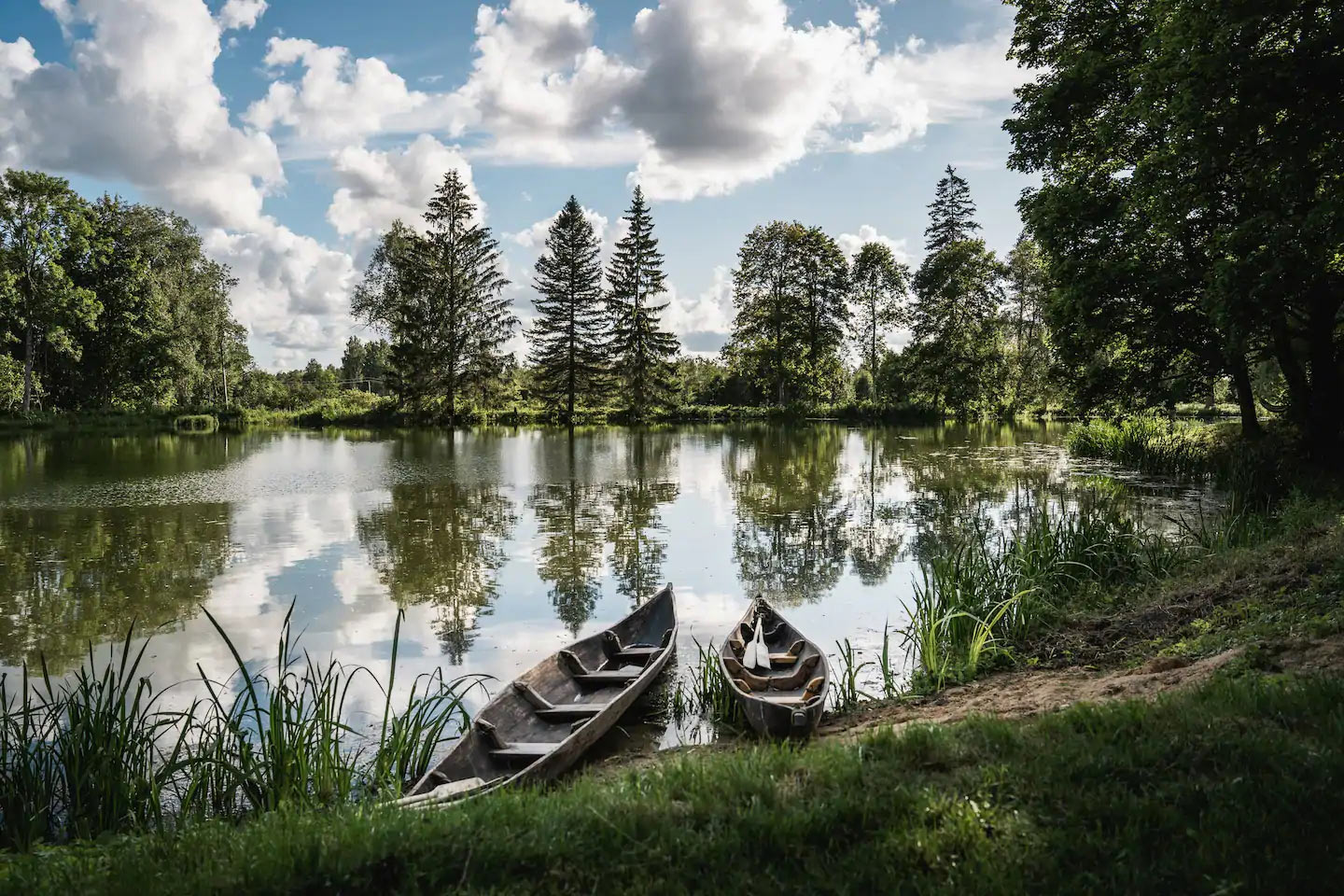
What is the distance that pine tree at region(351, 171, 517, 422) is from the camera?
52500 millimetres

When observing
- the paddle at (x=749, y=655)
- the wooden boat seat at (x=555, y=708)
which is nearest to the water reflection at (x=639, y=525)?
the paddle at (x=749, y=655)

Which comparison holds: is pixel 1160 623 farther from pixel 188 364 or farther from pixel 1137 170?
pixel 188 364

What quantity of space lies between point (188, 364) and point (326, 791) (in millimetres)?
55770

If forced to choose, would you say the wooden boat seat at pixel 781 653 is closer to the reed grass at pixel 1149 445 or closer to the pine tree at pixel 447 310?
the reed grass at pixel 1149 445

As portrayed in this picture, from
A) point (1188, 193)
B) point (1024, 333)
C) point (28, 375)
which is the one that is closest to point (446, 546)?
point (1188, 193)

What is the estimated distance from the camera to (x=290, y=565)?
1248 centimetres

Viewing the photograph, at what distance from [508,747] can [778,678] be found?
2.34 m

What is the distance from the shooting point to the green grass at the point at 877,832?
305 centimetres

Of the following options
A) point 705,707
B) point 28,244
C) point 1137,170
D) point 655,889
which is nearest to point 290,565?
point 705,707

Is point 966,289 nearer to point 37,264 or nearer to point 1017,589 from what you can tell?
point 1017,589

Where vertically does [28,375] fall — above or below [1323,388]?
above

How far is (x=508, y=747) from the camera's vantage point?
5625mm

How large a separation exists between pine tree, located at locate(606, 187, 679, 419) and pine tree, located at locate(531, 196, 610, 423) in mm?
1146

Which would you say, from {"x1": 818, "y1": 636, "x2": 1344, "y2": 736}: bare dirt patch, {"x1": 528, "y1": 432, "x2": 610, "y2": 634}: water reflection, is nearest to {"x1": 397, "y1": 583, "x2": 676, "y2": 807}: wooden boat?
{"x1": 528, "y1": 432, "x2": 610, "y2": 634}: water reflection
